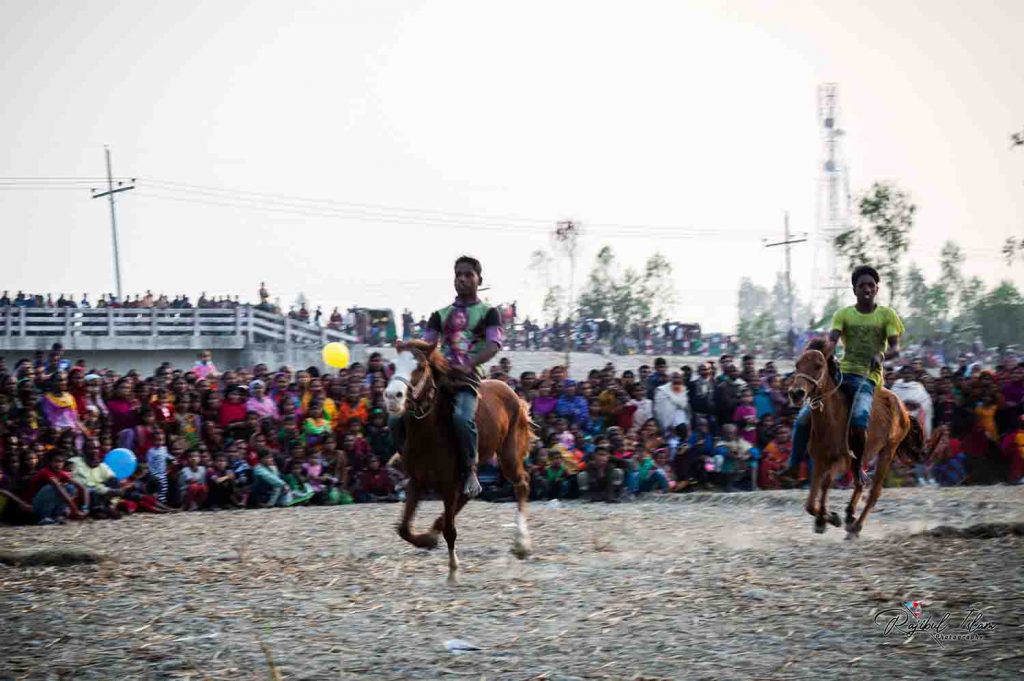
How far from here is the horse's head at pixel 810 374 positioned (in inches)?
435

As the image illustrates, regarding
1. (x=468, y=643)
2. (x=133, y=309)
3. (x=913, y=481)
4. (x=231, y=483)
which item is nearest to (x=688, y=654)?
(x=468, y=643)

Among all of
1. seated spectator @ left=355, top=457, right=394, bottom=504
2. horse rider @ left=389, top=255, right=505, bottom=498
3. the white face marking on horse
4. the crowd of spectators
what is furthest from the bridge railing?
the white face marking on horse

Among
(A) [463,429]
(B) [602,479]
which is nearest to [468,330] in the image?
(A) [463,429]

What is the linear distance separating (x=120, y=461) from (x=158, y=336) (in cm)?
2597

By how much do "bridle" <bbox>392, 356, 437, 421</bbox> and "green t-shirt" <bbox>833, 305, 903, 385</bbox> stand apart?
4755 millimetres

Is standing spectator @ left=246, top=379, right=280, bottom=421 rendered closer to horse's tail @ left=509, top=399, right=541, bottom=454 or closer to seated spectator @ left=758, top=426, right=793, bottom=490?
horse's tail @ left=509, top=399, right=541, bottom=454

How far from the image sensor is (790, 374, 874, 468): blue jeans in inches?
458

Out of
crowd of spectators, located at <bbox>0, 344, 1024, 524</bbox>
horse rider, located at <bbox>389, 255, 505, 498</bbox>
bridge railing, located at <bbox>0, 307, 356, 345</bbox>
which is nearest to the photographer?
horse rider, located at <bbox>389, 255, 505, 498</bbox>

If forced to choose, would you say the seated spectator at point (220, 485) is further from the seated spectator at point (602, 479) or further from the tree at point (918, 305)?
the tree at point (918, 305)

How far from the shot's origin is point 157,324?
41.3m

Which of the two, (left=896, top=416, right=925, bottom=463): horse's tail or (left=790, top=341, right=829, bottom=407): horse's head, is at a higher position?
(left=790, top=341, right=829, bottom=407): horse's head

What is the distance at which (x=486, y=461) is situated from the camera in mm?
11109

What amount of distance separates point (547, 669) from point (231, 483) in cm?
1153
